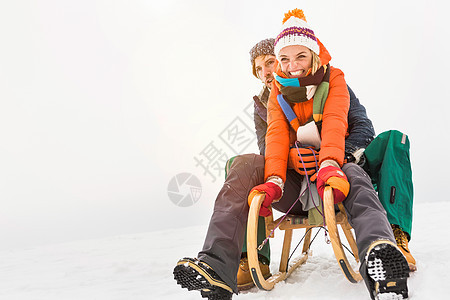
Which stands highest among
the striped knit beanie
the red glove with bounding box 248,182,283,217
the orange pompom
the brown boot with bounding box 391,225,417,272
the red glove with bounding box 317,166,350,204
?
the orange pompom

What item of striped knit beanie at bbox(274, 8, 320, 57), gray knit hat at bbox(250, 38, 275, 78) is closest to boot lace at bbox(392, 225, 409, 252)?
striped knit beanie at bbox(274, 8, 320, 57)

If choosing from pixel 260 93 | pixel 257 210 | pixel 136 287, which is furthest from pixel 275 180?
pixel 136 287

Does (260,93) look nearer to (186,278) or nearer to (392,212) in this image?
(392,212)

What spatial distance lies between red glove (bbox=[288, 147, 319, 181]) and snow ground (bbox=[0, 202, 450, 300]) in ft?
1.65

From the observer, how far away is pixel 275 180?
1528 mm

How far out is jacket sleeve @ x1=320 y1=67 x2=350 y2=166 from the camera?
1524mm

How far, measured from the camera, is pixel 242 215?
1440 mm

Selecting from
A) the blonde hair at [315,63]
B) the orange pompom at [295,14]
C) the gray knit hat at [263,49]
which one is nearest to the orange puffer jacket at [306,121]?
the blonde hair at [315,63]

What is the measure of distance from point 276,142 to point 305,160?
0.57 feet

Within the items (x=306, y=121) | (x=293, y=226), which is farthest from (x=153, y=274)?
(x=306, y=121)

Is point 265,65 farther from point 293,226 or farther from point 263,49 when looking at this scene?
point 293,226

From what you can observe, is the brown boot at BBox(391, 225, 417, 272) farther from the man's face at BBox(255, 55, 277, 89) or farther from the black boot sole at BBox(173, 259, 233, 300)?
the man's face at BBox(255, 55, 277, 89)

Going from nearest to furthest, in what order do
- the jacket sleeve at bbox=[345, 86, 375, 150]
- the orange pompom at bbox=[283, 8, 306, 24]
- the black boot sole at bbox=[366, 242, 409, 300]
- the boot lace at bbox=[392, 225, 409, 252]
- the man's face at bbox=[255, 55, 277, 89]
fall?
the black boot sole at bbox=[366, 242, 409, 300], the boot lace at bbox=[392, 225, 409, 252], the jacket sleeve at bbox=[345, 86, 375, 150], the orange pompom at bbox=[283, 8, 306, 24], the man's face at bbox=[255, 55, 277, 89]

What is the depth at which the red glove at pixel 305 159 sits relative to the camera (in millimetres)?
1619
